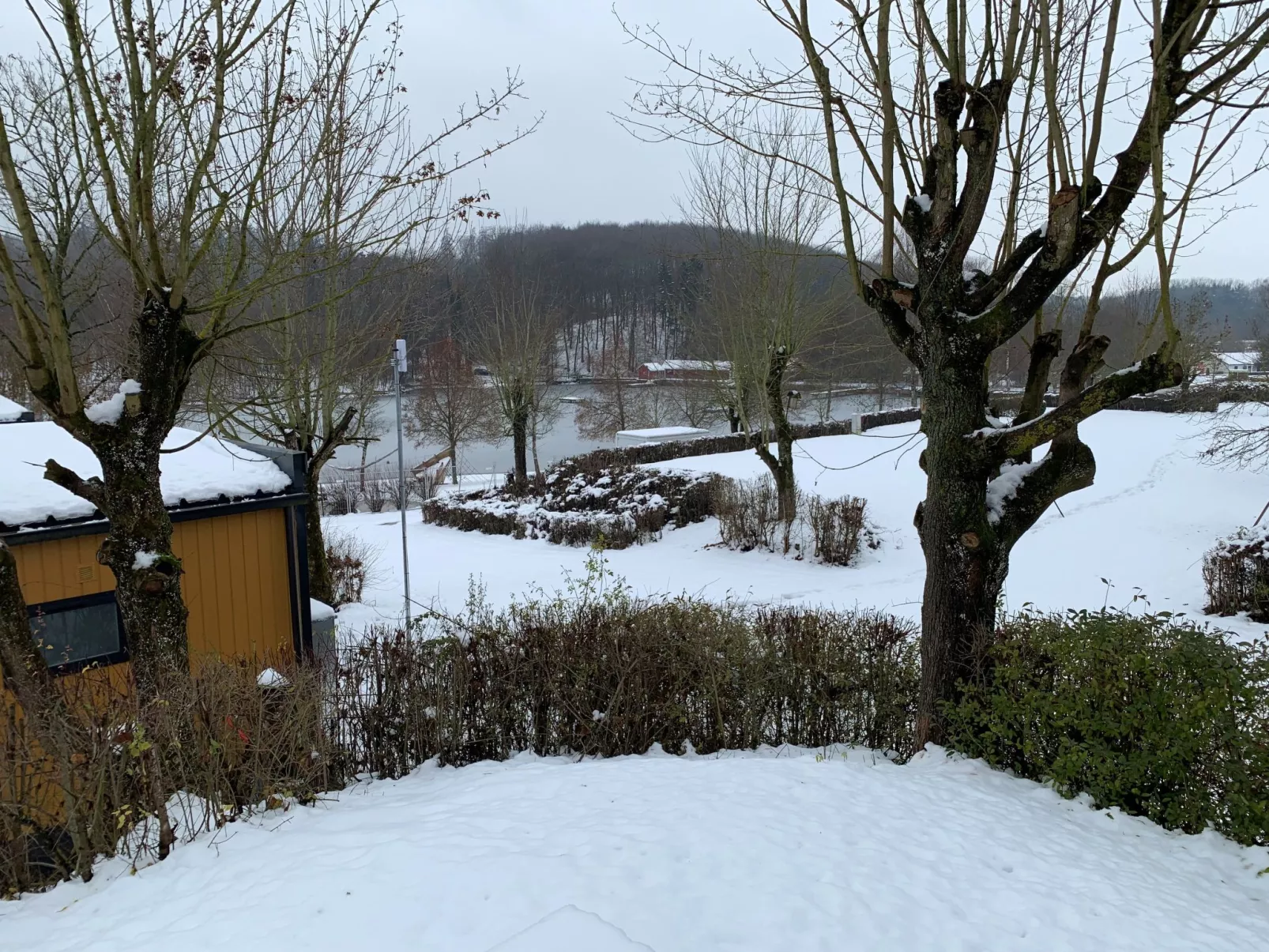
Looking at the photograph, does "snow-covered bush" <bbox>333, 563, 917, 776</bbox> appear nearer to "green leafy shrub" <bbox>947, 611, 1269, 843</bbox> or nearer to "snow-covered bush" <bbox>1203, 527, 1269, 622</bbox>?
"green leafy shrub" <bbox>947, 611, 1269, 843</bbox>

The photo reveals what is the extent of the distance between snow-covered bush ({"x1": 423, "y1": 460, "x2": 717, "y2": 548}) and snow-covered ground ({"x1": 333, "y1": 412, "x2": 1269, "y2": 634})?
410mm

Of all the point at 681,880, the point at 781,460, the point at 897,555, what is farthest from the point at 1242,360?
the point at 681,880

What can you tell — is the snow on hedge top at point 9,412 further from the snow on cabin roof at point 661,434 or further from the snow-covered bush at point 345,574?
the snow on cabin roof at point 661,434

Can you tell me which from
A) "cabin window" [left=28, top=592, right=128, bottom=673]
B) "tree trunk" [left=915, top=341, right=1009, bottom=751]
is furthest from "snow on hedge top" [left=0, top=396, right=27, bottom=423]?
"tree trunk" [left=915, top=341, right=1009, bottom=751]

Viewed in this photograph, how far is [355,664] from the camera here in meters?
4.94

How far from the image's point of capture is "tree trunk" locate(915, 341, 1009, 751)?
4.61 meters

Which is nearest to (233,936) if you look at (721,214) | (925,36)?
(925,36)

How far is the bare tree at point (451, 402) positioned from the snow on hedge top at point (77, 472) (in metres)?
24.4

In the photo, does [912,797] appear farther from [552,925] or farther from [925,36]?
[925,36]

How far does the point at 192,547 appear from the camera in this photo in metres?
6.03

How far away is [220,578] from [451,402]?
2572 centimetres

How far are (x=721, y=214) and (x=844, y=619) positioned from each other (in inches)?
433

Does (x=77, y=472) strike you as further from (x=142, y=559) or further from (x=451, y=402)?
(x=451, y=402)

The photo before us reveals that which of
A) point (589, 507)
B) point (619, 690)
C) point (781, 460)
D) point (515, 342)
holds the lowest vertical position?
point (589, 507)
